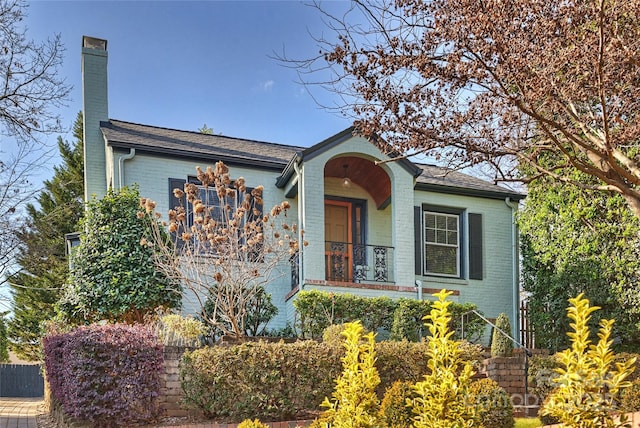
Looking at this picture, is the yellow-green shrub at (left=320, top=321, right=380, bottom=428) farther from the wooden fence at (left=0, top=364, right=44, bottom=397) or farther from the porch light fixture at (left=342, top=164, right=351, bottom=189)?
the wooden fence at (left=0, top=364, right=44, bottom=397)

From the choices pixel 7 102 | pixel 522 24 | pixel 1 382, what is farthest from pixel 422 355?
pixel 1 382

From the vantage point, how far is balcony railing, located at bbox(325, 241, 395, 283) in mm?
14367

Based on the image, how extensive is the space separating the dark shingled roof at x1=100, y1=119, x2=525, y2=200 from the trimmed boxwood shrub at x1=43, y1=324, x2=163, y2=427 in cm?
595

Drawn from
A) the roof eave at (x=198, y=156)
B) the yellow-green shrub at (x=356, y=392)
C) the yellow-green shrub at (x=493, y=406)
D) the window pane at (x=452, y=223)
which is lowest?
the yellow-green shrub at (x=493, y=406)

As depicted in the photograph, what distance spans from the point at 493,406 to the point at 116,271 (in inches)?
295

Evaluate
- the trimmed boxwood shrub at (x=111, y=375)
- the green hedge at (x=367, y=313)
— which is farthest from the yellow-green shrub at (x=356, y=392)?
the green hedge at (x=367, y=313)

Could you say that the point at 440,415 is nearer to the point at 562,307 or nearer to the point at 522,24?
the point at 522,24

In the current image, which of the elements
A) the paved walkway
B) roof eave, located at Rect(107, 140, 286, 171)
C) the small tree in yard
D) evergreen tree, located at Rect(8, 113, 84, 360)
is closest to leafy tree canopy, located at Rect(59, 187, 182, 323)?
the small tree in yard

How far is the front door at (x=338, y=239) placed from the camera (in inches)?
572

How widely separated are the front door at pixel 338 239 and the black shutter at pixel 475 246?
10.5ft

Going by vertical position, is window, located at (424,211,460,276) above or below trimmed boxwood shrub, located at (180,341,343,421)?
above

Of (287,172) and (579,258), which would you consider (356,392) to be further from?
(579,258)

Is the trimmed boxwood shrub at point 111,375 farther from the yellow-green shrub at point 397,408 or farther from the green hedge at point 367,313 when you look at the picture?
the green hedge at point 367,313

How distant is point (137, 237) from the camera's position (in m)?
12.0
